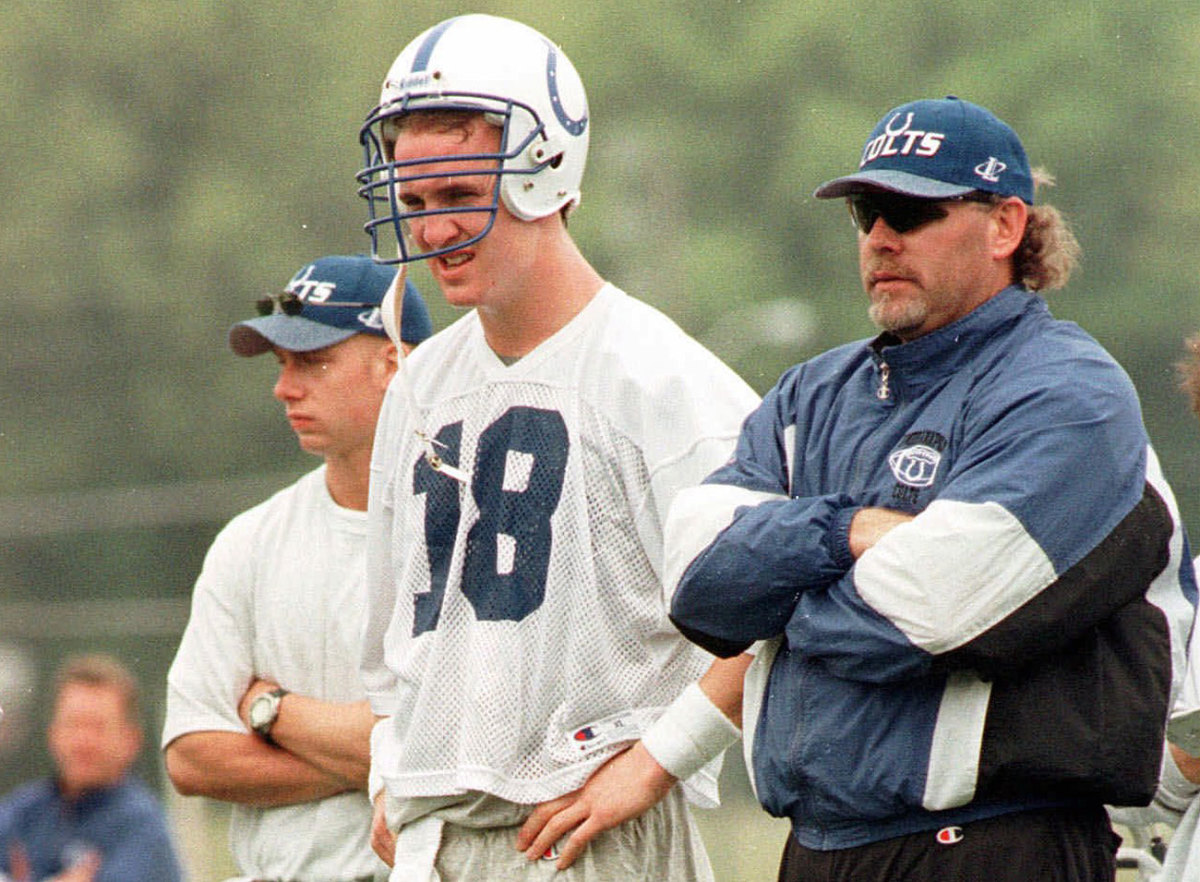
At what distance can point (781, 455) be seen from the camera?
3.65 meters

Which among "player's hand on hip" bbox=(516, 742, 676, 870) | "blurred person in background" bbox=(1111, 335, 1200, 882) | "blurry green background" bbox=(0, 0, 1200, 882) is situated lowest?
"blurry green background" bbox=(0, 0, 1200, 882)

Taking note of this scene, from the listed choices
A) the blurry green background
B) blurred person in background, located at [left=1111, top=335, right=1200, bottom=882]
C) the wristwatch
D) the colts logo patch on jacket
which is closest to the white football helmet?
the colts logo patch on jacket

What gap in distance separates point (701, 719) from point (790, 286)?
895 inches

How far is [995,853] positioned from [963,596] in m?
0.42

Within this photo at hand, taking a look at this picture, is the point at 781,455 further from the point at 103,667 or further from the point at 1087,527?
the point at 103,667

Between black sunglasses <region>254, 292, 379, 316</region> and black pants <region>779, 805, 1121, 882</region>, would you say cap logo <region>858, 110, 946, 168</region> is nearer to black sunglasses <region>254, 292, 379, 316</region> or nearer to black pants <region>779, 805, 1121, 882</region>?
black pants <region>779, 805, 1121, 882</region>

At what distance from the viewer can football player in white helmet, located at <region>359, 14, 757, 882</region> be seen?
12.5 feet

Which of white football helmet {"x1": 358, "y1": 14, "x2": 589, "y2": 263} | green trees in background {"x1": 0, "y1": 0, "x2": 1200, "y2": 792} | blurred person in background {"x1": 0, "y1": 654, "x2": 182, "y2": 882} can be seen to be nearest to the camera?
white football helmet {"x1": 358, "y1": 14, "x2": 589, "y2": 263}

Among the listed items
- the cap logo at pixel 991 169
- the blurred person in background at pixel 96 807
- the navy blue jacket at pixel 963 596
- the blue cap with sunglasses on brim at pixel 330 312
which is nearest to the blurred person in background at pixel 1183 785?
the navy blue jacket at pixel 963 596

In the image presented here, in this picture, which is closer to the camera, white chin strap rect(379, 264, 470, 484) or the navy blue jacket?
the navy blue jacket

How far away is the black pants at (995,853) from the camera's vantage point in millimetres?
3242

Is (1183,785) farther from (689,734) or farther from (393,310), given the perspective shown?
(393,310)

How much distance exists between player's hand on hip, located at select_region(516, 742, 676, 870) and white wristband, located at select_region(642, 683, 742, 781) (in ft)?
0.09

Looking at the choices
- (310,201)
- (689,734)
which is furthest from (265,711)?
(310,201)
